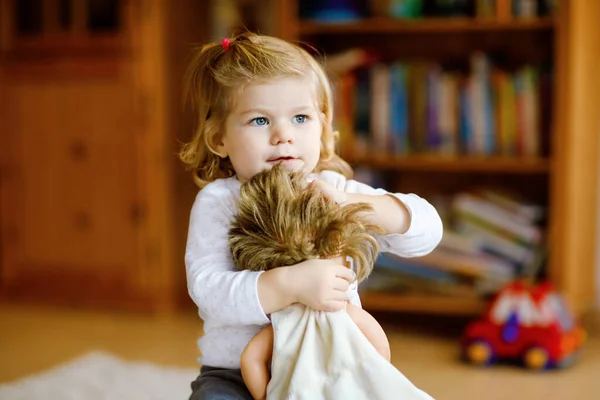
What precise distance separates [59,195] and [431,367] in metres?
1.36

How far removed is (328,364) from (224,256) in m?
0.22

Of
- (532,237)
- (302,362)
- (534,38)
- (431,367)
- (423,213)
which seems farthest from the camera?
(534,38)

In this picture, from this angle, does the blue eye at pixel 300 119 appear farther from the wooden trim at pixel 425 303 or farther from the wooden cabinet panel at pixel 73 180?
the wooden cabinet panel at pixel 73 180

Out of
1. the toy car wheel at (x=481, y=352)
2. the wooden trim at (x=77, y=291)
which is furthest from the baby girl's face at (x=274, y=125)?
the wooden trim at (x=77, y=291)

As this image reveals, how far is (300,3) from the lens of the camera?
2455 mm

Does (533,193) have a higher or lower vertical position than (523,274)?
higher

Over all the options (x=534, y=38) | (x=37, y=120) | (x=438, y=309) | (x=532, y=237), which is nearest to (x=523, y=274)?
(x=532, y=237)

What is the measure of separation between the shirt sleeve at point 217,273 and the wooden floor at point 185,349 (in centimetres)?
92

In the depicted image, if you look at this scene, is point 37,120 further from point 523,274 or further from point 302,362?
point 302,362

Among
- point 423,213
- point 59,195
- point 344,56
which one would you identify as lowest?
point 59,195

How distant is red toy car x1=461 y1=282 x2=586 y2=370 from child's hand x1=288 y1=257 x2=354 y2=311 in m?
1.13

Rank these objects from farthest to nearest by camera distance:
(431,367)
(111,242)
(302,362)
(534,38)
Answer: (111,242)
(534,38)
(431,367)
(302,362)

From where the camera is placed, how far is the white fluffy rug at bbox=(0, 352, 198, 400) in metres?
1.89

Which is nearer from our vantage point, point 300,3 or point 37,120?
point 300,3
